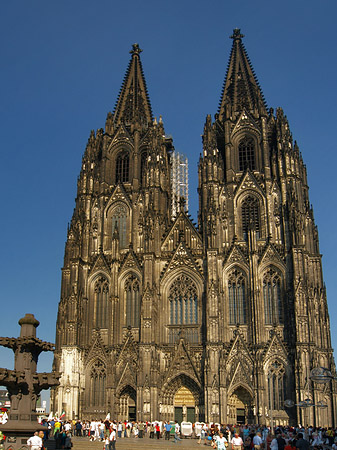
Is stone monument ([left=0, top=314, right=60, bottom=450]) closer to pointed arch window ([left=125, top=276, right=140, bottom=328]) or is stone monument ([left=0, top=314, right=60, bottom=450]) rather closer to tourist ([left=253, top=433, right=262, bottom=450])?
tourist ([left=253, top=433, right=262, bottom=450])

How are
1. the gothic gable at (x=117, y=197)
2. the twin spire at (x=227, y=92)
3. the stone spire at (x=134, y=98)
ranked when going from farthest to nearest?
the stone spire at (x=134, y=98) < the twin spire at (x=227, y=92) < the gothic gable at (x=117, y=197)

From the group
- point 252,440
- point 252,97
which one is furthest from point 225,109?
point 252,440

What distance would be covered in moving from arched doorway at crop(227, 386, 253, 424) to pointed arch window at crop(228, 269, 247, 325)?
5.68 meters

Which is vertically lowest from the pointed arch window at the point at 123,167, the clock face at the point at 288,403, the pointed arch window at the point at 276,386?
the clock face at the point at 288,403

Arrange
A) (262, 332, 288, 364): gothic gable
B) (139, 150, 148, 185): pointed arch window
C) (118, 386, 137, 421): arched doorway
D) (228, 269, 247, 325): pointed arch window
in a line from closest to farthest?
(262, 332, 288, 364): gothic gable < (118, 386, 137, 421): arched doorway < (228, 269, 247, 325): pointed arch window < (139, 150, 148, 185): pointed arch window

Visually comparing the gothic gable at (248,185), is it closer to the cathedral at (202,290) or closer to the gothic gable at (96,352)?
the cathedral at (202,290)

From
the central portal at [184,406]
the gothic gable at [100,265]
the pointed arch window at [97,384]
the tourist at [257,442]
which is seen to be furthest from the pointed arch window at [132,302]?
the tourist at [257,442]

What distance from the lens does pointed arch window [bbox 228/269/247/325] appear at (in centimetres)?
4691

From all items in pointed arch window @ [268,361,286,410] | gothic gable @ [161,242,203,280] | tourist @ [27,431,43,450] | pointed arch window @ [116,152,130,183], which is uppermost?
pointed arch window @ [116,152,130,183]

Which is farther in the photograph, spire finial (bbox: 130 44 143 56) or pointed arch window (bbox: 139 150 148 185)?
spire finial (bbox: 130 44 143 56)

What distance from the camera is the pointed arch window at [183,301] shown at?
4781cm

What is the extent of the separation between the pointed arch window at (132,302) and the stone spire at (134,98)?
18003 mm

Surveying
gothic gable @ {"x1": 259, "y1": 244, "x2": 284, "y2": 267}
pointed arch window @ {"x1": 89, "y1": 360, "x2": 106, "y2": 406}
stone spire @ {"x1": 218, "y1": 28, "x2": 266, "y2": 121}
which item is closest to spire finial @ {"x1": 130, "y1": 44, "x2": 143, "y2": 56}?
stone spire @ {"x1": 218, "y1": 28, "x2": 266, "y2": 121}

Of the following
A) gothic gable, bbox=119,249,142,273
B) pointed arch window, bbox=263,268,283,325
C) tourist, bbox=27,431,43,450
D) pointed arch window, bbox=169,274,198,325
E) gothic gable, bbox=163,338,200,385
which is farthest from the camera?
gothic gable, bbox=119,249,142,273
